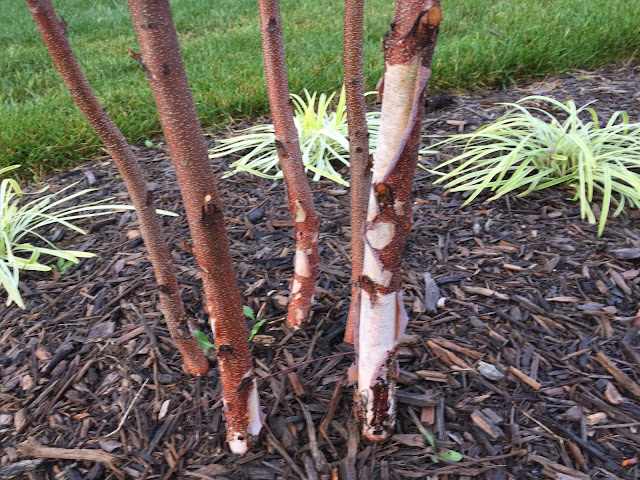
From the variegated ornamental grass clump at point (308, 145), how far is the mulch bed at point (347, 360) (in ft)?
1.43

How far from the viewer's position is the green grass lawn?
3.09 m

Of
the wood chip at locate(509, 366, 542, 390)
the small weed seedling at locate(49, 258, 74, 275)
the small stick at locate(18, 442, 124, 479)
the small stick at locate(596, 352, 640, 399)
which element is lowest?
the small stick at locate(596, 352, 640, 399)

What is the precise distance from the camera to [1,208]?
234cm

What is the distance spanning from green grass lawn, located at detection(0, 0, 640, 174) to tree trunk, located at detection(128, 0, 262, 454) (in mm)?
2231

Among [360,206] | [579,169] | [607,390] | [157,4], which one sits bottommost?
[607,390]

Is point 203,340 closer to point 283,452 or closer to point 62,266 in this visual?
point 283,452

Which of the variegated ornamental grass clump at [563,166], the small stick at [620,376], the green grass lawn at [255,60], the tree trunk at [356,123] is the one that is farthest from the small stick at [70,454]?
the green grass lawn at [255,60]

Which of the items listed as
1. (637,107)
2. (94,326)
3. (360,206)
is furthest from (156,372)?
(637,107)

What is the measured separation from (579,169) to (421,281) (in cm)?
97

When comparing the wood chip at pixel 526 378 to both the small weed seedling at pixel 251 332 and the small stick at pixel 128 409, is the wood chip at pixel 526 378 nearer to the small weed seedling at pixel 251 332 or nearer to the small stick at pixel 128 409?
the small weed seedling at pixel 251 332

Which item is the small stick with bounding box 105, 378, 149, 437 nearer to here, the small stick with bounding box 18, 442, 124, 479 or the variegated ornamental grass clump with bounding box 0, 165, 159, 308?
the small stick with bounding box 18, 442, 124, 479

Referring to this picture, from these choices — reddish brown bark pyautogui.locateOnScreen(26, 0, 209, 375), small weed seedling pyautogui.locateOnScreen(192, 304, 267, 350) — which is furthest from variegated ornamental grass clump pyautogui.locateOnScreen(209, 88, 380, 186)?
reddish brown bark pyautogui.locateOnScreen(26, 0, 209, 375)

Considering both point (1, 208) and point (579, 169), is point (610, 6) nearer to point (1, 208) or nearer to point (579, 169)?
point (579, 169)

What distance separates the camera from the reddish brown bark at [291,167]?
4.69ft
